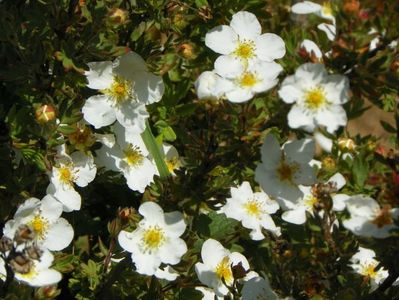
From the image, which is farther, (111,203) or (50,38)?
(111,203)

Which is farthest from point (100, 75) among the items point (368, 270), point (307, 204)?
point (368, 270)

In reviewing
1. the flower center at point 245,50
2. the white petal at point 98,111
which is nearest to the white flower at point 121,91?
the white petal at point 98,111

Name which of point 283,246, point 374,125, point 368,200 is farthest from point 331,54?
point 374,125

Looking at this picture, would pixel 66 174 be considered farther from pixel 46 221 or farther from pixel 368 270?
pixel 368 270

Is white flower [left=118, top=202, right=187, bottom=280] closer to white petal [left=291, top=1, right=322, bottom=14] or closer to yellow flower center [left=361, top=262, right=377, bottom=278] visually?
yellow flower center [left=361, top=262, right=377, bottom=278]

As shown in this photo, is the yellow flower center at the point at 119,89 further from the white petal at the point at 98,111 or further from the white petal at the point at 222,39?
the white petal at the point at 222,39

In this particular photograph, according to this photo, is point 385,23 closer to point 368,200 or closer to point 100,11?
point 368,200
